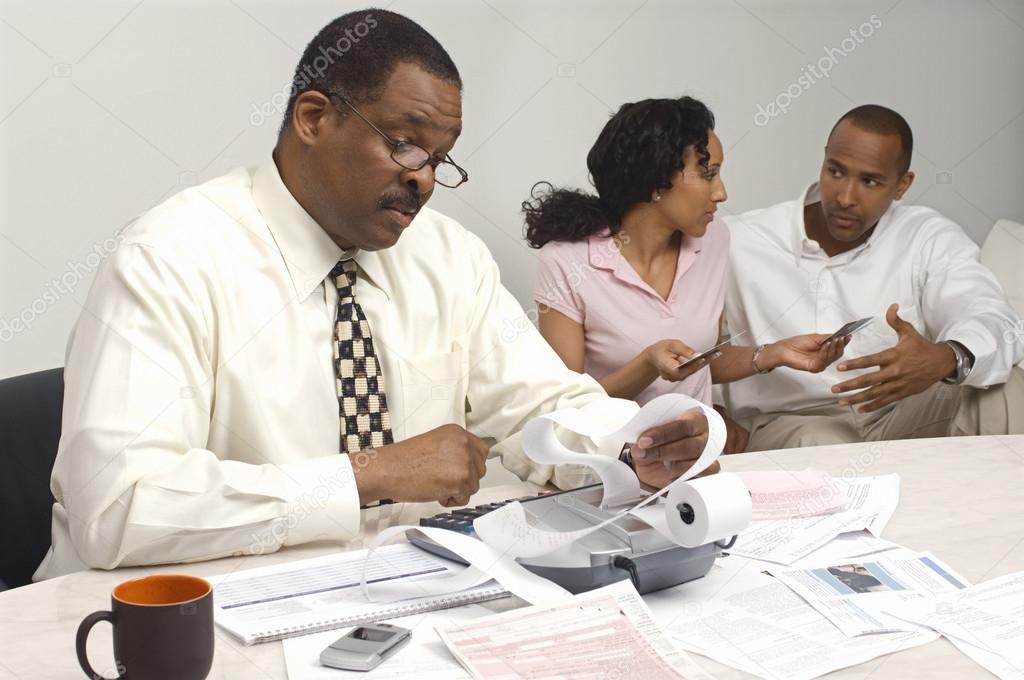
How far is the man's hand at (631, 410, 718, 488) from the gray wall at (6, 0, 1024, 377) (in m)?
1.65

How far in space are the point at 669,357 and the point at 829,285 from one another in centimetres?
76

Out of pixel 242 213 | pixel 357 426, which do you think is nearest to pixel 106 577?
pixel 357 426

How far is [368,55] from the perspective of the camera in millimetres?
1623

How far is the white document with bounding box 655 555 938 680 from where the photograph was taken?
0.99 metres

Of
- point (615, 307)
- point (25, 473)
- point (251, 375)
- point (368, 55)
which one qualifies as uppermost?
point (368, 55)

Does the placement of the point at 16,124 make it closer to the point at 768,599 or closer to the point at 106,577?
the point at 106,577

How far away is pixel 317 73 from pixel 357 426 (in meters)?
0.55

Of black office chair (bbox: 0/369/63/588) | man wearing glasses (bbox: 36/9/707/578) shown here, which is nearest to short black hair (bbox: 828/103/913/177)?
man wearing glasses (bbox: 36/9/707/578)

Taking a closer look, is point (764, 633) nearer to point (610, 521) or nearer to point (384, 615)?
point (610, 521)

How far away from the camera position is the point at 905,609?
1.11 metres

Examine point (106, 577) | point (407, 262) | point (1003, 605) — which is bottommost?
point (1003, 605)

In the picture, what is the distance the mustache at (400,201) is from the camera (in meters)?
1.63
